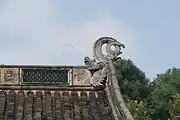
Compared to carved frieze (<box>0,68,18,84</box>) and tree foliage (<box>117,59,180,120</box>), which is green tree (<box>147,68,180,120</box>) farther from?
carved frieze (<box>0,68,18,84</box>)

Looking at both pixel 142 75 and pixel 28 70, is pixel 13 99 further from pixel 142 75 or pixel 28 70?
pixel 142 75

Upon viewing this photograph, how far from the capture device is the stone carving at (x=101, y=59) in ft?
31.4

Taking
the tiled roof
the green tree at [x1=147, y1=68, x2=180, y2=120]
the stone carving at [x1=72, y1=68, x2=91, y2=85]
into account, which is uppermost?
the green tree at [x1=147, y1=68, x2=180, y2=120]

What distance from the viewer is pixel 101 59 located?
9.63 meters

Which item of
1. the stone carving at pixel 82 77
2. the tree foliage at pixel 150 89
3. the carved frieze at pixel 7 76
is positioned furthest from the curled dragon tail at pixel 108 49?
the tree foliage at pixel 150 89

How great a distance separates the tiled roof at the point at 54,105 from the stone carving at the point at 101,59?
0.27 m

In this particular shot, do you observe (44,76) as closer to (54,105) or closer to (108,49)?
(54,105)

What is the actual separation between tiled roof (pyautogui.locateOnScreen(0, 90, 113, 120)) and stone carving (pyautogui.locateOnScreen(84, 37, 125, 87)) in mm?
272

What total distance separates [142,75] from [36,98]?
43.2m

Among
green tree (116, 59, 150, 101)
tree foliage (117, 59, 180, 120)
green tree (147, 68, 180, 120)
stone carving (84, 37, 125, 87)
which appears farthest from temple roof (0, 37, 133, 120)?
green tree (147, 68, 180, 120)

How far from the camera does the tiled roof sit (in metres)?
8.79

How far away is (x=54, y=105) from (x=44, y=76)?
0.78 m

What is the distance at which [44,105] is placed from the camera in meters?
9.17

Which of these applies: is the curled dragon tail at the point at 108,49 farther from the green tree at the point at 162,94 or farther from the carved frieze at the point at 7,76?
the green tree at the point at 162,94
